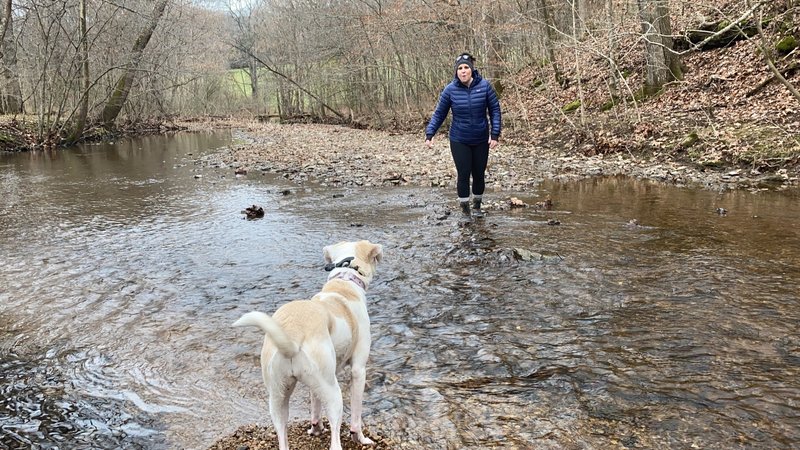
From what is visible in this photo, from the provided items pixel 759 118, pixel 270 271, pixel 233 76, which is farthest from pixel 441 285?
pixel 233 76

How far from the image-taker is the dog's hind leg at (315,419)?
3.38 m

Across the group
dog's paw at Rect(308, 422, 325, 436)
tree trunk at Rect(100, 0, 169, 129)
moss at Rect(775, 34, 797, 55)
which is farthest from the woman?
tree trunk at Rect(100, 0, 169, 129)

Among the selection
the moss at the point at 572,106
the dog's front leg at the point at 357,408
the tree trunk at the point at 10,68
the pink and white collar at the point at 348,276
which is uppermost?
the tree trunk at the point at 10,68

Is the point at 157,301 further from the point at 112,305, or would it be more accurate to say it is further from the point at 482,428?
the point at 482,428

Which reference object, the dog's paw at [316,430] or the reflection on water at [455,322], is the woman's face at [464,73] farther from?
the dog's paw at [316,430]

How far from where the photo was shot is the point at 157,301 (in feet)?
19.5

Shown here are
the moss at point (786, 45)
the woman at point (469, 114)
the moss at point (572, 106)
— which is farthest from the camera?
the moss at point (572, 106)

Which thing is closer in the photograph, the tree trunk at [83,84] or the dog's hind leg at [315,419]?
the dog's hind leg at [315,419]

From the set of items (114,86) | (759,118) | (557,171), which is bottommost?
(557,171)

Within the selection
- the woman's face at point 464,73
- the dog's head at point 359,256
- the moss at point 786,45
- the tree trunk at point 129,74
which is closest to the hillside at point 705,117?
the moss at point 786,45

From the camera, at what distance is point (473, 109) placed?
8555mm

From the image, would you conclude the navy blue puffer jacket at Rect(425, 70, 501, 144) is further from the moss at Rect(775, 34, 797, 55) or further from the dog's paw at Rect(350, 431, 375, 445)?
the moss at Rect(775, 34, 797, 55)

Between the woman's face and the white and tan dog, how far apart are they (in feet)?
18.2

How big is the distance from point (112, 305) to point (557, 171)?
35.2 ft
